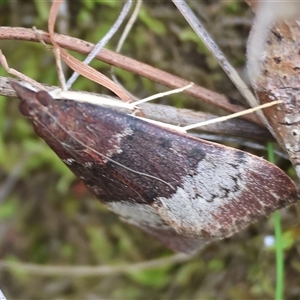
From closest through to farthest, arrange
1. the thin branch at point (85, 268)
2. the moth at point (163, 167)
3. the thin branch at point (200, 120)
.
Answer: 1. the moth at point (163, 167)
2. the thin branch at point (200, 120)
3. the thin branch at point (85, 268)

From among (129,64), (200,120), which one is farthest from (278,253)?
(129,64)

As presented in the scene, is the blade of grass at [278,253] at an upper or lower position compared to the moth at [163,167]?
lower

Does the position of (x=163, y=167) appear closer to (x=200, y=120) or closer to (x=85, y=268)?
(x=200, y=120)

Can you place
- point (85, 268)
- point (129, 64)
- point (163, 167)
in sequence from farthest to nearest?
point (85, 268) < point (129, 64) < point (163, 167)

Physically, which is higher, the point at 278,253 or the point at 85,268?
the point at 278,253

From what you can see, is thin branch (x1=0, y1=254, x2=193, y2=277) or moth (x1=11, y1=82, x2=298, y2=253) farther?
thin branch (x1=0, y1=254, x2=193, y2=277)

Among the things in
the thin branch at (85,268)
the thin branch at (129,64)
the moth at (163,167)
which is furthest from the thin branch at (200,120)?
the thin branch at (85,268)

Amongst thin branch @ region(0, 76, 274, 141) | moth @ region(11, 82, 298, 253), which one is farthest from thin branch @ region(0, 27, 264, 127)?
moth @ region(11, 82, 298, 253)

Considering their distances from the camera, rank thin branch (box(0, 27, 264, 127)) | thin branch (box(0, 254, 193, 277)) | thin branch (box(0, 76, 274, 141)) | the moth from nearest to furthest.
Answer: the moth < thin branch (box(0, 27, 264, 127)) < thin branch (box(0, 76, 274, 141)) < thin branch (box(0, 254, 193, 277))

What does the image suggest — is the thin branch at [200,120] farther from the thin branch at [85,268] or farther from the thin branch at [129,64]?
the thin branch at [85,268]

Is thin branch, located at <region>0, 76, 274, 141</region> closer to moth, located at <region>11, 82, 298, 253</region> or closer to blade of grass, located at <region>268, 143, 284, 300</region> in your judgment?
blade of grass, located at <region>268, 143, 284, 300</region>
